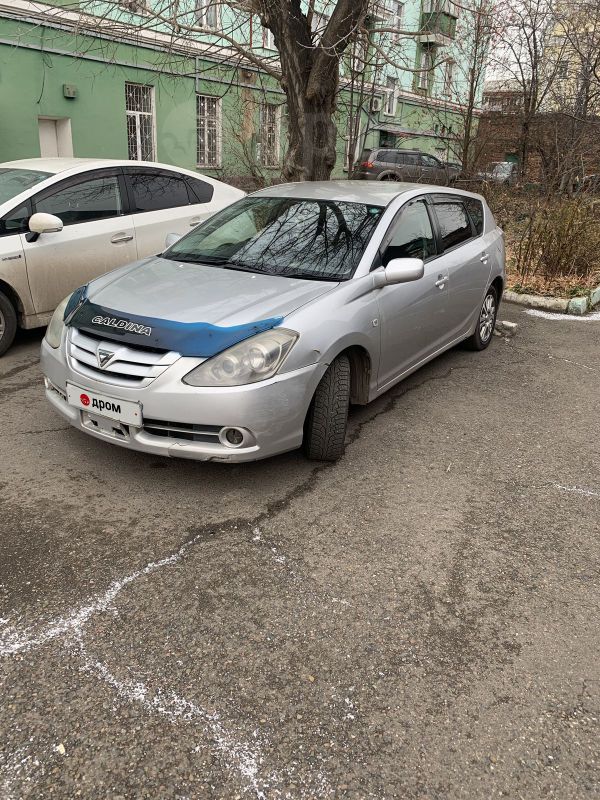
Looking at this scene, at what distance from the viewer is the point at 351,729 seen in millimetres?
2100

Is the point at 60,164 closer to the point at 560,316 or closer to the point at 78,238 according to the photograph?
the point at 78,238

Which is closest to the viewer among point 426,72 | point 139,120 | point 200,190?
point 200,190

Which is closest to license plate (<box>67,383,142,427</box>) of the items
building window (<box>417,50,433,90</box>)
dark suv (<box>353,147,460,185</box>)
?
building window (<box>417,50,433,90</box>)

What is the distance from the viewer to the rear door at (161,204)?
6176 millimetres

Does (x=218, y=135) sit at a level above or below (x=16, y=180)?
above

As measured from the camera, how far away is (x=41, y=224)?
5191 millimetres

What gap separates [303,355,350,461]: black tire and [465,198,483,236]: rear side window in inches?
107

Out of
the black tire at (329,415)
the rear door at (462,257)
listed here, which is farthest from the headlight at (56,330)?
the rear door at (462,257)

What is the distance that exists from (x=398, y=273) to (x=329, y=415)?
997mm

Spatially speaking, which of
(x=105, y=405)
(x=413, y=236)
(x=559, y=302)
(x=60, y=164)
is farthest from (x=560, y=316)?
(x=105, y=405)

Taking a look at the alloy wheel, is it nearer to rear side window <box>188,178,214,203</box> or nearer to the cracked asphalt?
the cracked asphalt

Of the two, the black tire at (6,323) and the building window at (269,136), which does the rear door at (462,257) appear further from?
the building window at (269,136)

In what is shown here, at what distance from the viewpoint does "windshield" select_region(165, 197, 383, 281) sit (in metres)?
4.04

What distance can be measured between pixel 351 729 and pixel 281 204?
3.62 m
